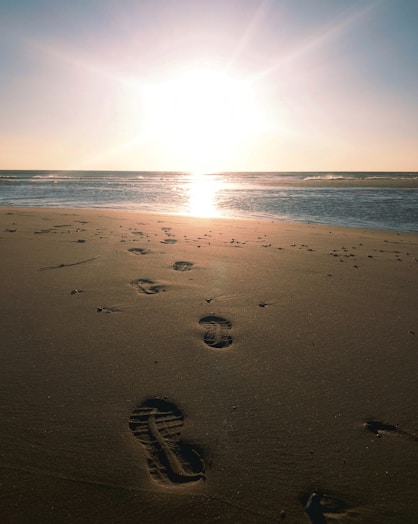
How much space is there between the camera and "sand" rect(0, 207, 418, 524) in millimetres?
1658

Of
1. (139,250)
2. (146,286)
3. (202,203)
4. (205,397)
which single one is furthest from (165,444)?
(202,203)

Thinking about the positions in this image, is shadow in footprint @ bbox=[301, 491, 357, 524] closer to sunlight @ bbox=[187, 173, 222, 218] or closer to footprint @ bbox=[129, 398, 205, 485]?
footprint @ bbox=[129, 398, 205, 485]

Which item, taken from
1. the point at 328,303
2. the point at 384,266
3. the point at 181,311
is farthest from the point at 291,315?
the point at 384,266

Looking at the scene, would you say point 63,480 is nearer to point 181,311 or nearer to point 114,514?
point 114,514

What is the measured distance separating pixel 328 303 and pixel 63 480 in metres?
3.05

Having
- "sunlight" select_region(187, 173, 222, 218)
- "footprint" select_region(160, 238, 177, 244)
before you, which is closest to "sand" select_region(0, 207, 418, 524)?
"footprint" select_region(160, 238, 177, 244)

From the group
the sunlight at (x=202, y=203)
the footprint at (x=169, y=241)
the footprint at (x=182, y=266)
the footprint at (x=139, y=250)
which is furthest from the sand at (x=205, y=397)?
the sunlight at (x=202, y=203)

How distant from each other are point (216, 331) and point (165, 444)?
1333mm

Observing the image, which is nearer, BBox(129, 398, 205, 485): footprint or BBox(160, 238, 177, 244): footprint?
BBox(129, 398, 205, 485): footprint

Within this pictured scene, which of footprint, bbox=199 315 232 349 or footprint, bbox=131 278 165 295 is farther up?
footprint, bbox=131 278 165 295

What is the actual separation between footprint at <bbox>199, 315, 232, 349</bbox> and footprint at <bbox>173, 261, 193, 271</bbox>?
164 centimetres

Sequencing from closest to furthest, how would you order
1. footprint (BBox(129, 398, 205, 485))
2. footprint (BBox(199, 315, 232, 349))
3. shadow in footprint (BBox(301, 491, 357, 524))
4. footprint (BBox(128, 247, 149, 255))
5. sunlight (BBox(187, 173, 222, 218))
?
shadow in footprint (BBox(301, 491, 357, 524)) → footprint (BBox(129, 398, 205, 485)) → footprint (BBox(199, 315, 232, 349)) → footprint (BBox(128, 247, 149, 255)) → sunlight (BBox(187, 173, 222, 218))

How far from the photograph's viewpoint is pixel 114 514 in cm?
157

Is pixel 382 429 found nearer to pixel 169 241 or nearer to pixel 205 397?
pixel 205 397
